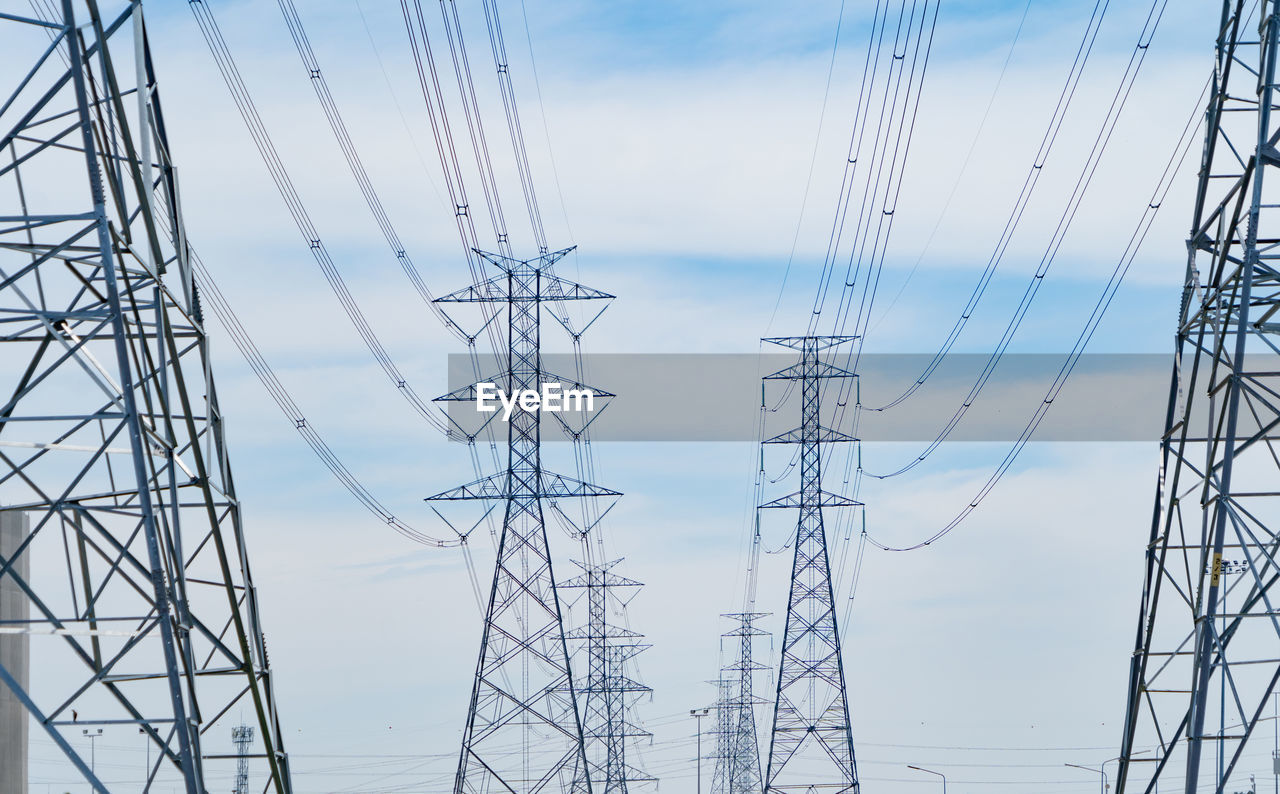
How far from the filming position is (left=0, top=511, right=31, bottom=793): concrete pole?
3691 cm

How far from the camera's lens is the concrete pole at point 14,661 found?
121ft

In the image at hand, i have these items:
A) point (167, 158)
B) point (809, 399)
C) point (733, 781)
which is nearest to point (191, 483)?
point (167, 158)

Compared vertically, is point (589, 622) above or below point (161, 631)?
above

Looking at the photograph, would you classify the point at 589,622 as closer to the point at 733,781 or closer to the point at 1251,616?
the point at 733,781

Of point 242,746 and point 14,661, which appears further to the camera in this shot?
point 242,746

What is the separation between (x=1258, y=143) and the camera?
52.7 feet

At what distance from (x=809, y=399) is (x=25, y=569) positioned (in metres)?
21.2

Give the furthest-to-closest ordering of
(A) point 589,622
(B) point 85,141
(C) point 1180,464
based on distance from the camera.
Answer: (A) point 589,622 < (C) point 1180,464 < (B) point 85,141

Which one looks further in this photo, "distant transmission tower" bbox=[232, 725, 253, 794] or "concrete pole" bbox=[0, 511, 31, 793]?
"distant transmission tower" bbox=[232, 725, 253, 794]

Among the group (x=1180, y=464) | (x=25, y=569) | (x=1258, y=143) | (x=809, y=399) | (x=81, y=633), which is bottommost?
(x=81, y=633)

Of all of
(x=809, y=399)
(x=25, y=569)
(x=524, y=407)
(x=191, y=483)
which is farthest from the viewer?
(x=809, y=399)

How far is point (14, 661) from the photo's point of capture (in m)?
37.8

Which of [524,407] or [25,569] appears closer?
[524,407]

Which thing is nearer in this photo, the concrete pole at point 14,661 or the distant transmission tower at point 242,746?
the concrete pole at point 14,661
